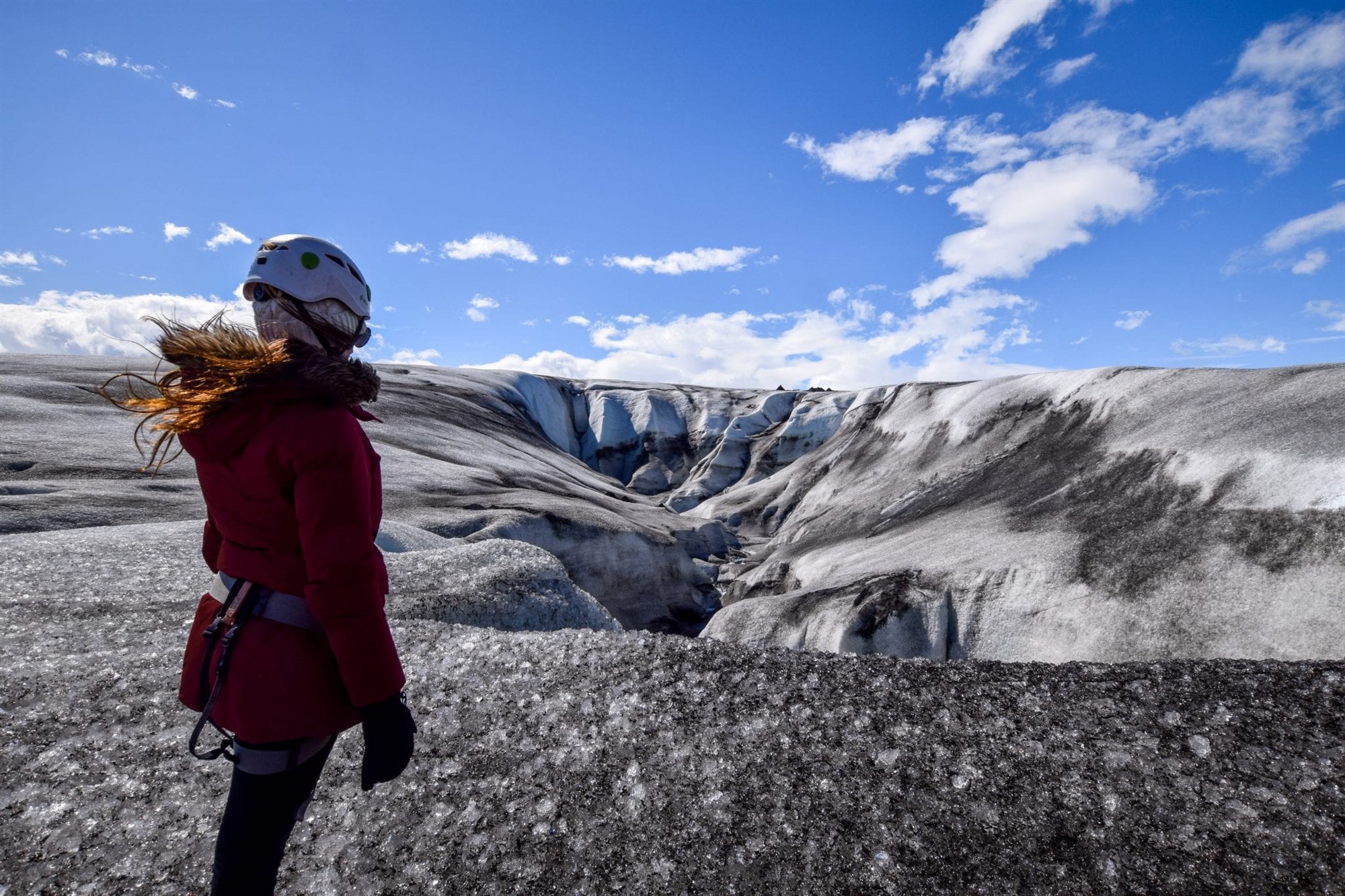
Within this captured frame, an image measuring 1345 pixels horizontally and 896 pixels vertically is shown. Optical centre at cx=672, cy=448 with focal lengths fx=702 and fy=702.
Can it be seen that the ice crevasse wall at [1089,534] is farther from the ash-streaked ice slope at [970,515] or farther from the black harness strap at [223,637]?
the black harness strap at [223,637]

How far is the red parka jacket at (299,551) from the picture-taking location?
2105 mm

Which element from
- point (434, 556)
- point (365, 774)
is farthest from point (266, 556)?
point (434, 556)

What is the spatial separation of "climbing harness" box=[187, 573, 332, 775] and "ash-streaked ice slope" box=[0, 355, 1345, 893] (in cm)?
119

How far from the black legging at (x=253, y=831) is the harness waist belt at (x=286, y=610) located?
383 mm

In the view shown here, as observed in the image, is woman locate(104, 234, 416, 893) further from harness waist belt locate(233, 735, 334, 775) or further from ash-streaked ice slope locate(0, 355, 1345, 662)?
ash-streaked ice slope locate(0, 355, 1345, 662)

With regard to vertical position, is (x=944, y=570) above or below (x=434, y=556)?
below

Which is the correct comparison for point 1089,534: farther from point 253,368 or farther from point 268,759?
point 253,368

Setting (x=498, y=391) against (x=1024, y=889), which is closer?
(x=1024, y=889)

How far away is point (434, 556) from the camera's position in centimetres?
841

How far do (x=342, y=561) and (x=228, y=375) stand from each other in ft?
Result: 2.39

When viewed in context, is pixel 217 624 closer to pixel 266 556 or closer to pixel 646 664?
pixel 266 556

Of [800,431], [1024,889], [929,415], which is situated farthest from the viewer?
[800,431]

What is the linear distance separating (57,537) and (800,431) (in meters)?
44.3

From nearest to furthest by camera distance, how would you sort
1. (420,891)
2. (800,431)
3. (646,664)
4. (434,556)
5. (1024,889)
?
(1024,889)
(420,891)
(646,664)
(434,556)
(800,431)
